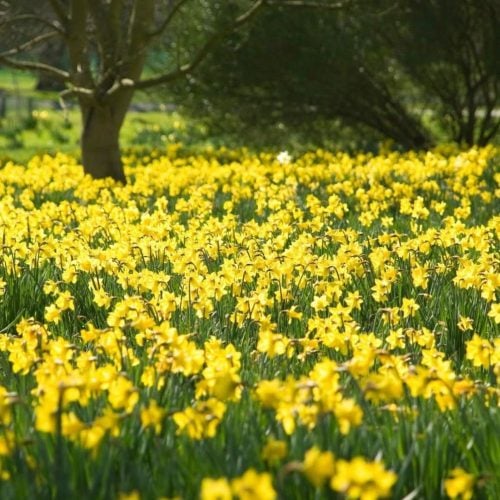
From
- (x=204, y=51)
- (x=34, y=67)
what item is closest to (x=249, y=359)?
(x=204, y=51)

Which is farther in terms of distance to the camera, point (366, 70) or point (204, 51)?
point (366, 70)

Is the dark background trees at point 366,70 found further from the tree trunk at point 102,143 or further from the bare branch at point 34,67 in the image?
the bare branch at point 34,67

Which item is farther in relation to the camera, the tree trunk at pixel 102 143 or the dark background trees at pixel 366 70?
the dark background trees at pixel 366 70

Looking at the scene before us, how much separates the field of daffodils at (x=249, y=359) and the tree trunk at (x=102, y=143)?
2.90 m

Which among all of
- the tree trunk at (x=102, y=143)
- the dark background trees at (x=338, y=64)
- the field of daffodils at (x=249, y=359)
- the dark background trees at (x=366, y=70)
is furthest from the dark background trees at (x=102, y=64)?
the field of daffodils at (x=249, y=359)

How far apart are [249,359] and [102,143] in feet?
24.0

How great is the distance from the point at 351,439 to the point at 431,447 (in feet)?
0.64

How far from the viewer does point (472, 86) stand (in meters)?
13.8

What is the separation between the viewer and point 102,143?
10.6 meters

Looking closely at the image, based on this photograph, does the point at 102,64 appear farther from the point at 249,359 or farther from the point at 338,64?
the point at 249,359

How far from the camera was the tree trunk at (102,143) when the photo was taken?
10.5 meters

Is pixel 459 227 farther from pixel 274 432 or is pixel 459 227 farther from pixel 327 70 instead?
pixel 327 70

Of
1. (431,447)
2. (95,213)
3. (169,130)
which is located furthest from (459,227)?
(169,130)

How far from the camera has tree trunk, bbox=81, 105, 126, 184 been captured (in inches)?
413
